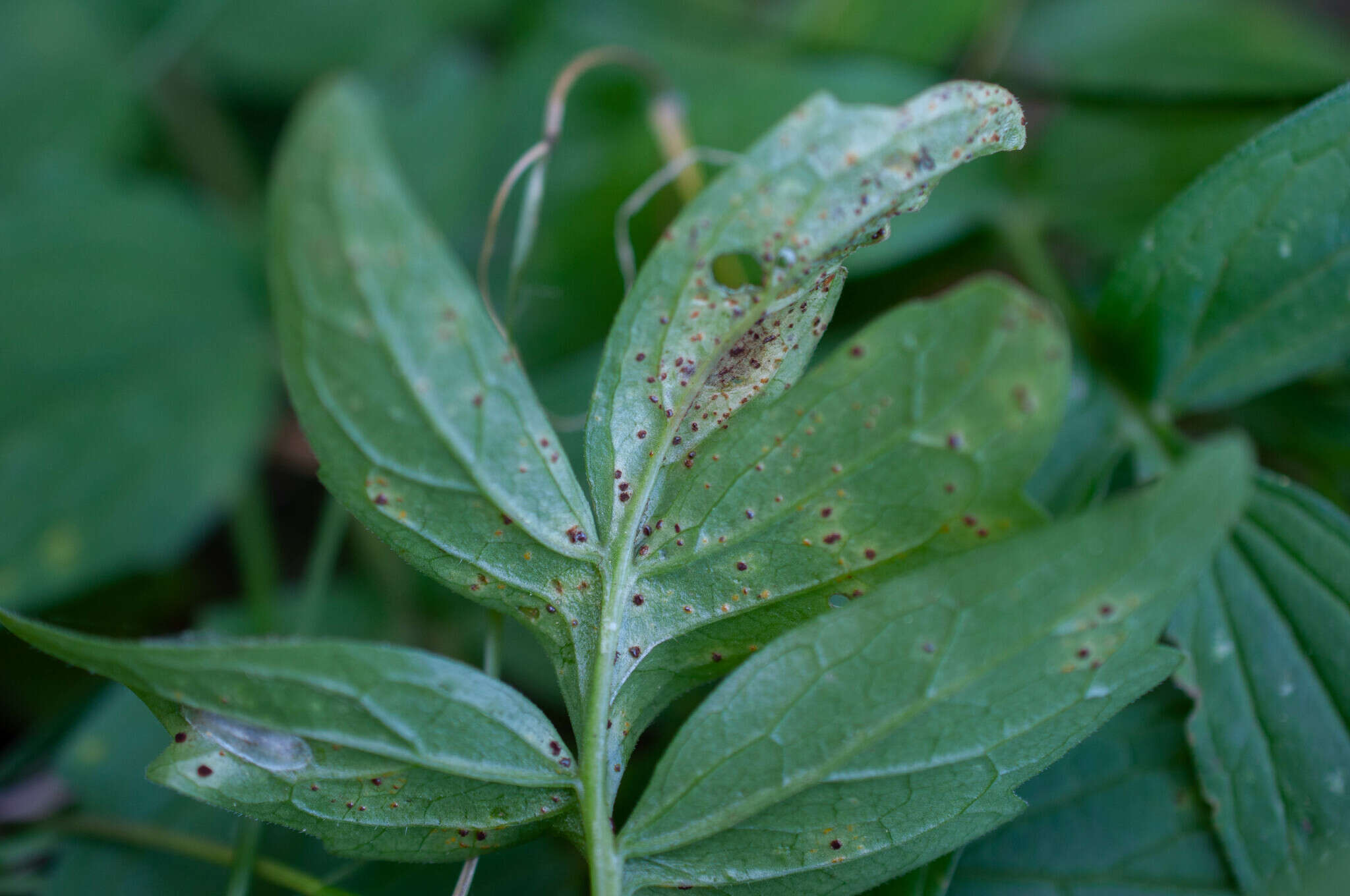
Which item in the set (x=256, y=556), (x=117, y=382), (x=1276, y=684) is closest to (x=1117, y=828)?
(x=1276, y=684)

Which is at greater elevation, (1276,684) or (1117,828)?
(1276,684)

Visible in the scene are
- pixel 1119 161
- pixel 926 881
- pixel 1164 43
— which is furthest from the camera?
pixel 1164 43

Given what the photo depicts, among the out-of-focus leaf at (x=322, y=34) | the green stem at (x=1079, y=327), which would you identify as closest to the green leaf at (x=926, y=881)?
the green stem at (x=1079, y=327)

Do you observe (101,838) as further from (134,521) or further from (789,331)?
(789,331)

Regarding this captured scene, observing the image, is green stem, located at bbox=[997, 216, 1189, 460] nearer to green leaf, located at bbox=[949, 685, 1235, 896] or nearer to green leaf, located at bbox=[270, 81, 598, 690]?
green leaf, located at bbox=[949, 685, 1235, 896]

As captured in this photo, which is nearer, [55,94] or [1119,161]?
[1119,161]

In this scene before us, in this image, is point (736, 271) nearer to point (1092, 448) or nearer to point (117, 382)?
point (1092, 448)

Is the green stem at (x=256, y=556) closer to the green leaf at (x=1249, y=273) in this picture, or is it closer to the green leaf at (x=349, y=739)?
the green leaf at (x=349, y=739)
